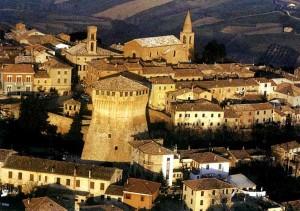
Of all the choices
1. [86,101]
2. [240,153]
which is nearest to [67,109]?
[86,101]

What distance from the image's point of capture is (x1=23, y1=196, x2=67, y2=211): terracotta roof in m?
25.5

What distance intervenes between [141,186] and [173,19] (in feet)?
287

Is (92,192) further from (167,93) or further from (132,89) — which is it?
(167,93)

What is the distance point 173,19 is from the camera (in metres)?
114

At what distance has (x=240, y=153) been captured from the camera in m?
32.7

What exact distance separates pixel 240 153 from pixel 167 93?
22.2 ft

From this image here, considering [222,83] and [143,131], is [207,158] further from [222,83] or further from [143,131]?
[222,83]

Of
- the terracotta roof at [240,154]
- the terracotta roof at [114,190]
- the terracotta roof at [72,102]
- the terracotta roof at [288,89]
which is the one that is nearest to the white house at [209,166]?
the terracotta roof at [240,154]

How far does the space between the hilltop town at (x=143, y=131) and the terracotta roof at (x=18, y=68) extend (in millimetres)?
53

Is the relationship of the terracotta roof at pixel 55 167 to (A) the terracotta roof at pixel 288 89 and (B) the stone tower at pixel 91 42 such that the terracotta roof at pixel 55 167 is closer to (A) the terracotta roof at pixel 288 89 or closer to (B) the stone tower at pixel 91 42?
(B) the stone tower at pixel 91 42

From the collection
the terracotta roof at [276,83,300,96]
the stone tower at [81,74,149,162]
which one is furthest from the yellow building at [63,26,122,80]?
the stone tower at [81,74,149,162]

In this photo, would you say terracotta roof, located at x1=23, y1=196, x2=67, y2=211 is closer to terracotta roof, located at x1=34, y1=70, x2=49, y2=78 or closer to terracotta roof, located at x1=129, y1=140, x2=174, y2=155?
terracotta roof, located at x1=129, y1=140, x2=174, y2=155

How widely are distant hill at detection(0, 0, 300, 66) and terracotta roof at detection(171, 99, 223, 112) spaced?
42047 millimetres

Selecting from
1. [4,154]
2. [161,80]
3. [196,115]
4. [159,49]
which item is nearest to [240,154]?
[196,115]
